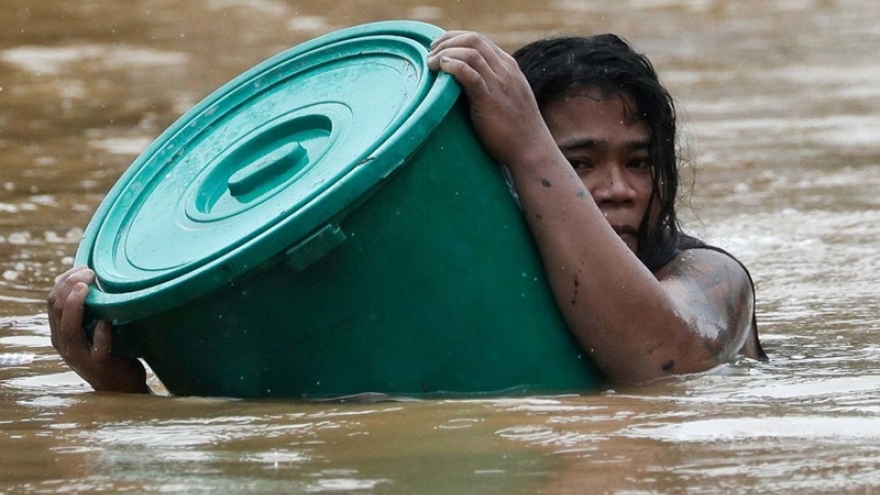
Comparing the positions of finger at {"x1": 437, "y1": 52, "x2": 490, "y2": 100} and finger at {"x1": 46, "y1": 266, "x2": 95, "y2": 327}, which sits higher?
finger at {"x1": 437, "y1": 52, "x2": 490, "y2": 100}

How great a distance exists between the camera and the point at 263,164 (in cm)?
343

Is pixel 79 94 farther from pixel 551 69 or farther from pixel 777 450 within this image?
pixel 777 450

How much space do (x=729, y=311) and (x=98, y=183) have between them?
4.03 meters

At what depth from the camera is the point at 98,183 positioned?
720 centimetres

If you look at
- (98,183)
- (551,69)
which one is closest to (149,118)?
(98,183)

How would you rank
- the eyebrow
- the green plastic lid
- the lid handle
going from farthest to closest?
the eyebrow
the lid handle
the green plastic lid

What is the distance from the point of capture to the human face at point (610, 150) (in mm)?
3828

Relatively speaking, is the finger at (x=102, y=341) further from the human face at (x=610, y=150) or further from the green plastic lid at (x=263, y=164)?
the human face at (x=610, y=150)

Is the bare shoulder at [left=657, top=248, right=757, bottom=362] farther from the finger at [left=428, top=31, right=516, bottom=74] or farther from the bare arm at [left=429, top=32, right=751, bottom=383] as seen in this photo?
the finger at [left=428, top=31, right=516, bottom=74]

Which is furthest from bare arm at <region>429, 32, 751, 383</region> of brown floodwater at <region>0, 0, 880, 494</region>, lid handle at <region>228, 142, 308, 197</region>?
lid handle at <region>228, 142, 308, 197</region>

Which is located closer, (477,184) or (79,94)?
(477,184)

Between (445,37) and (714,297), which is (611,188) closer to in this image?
(714,297)

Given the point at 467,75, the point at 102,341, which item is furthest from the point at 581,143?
the point at 102,341

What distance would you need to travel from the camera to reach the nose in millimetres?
3822
